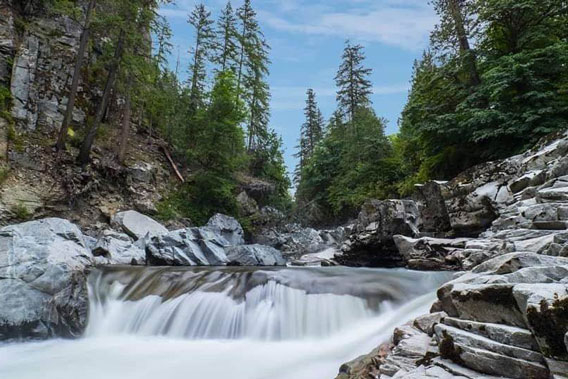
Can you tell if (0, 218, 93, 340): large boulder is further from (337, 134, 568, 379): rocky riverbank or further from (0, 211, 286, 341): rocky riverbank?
(337, 134, 568, 379): rocky riverbank

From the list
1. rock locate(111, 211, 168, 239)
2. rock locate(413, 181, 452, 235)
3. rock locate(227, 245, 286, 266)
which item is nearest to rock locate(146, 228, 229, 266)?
rock locate(227, 245, 286, 266)

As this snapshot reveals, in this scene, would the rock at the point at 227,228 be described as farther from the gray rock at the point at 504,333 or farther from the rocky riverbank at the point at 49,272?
the gray rock at the point at 504,333

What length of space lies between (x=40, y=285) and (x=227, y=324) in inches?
128

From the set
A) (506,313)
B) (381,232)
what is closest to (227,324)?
(506,313)

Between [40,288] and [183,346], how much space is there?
8.70 feet

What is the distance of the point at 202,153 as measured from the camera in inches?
722

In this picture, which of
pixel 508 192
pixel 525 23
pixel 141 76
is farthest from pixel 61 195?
pixel 525 23

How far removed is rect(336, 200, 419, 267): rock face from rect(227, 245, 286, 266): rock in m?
2.55

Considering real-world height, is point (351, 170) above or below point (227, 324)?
above

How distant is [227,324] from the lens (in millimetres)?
5977

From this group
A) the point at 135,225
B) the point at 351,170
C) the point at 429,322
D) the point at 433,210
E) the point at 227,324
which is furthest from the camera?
the point at 351,170

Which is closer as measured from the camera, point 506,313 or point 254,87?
point 506,313

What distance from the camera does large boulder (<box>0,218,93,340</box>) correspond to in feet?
18.0

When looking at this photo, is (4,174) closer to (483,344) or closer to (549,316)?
(483,344)
